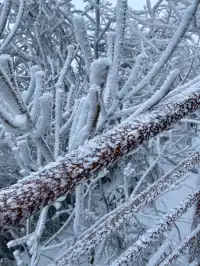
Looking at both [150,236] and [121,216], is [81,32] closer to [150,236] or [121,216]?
[121,216]

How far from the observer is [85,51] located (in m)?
0.84

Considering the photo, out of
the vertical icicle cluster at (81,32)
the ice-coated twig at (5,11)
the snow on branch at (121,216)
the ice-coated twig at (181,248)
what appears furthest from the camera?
the ice-coated twig at (181,248)

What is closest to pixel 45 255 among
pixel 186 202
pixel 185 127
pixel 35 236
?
pixel 35 236

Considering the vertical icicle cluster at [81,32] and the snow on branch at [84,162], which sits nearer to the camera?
the snow on branch at [84,162]

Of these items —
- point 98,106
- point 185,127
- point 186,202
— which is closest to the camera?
point 98,106

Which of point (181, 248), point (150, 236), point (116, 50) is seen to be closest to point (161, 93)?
point (116, 50)

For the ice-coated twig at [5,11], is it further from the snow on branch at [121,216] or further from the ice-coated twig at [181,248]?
the ice-coated twig at [181,248]

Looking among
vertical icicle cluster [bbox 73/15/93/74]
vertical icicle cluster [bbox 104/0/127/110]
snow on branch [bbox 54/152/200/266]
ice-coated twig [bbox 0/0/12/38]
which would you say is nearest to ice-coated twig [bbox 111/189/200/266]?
snow on branch [bbox 54/152/200/266]

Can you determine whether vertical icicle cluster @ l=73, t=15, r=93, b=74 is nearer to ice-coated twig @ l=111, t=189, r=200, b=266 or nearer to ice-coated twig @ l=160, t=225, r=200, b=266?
ice-coated twig @ l=111, t=189, r=200, b=266

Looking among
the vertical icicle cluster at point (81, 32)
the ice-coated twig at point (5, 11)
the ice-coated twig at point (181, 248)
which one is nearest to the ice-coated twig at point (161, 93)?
the vertical icicle cluster at point (81, 32)

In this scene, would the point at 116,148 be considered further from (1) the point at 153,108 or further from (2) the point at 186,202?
(2) the point at 186,202

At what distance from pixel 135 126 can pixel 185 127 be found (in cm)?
385

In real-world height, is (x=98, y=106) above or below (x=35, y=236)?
above

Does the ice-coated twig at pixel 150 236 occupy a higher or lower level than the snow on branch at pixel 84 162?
lower
